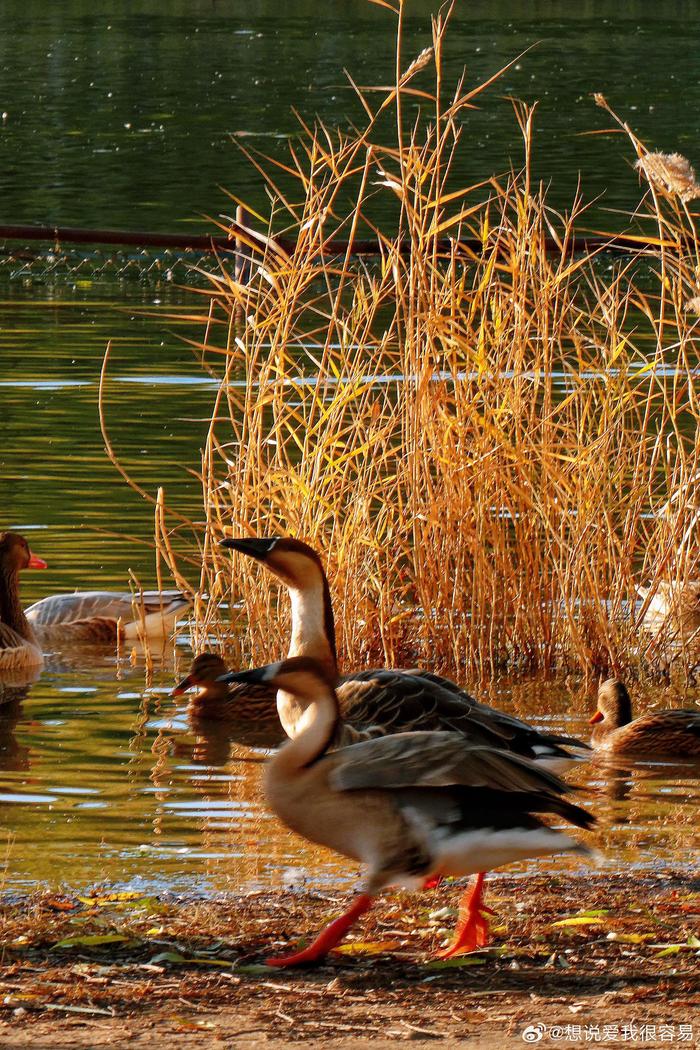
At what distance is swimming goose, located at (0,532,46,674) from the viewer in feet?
33.4

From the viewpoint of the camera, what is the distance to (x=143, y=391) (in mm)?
17172

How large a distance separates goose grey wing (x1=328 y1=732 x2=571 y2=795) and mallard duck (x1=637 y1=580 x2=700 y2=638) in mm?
4075

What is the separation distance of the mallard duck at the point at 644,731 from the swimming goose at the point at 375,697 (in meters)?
1.43

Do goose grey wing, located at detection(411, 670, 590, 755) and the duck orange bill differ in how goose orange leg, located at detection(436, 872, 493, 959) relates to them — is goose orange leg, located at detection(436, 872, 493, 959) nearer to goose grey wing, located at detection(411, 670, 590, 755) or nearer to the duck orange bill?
goose grey wing, located at detection(411, 670, 590, 755)

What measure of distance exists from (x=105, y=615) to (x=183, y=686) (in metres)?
1.20

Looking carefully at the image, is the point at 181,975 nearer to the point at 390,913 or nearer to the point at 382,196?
the point at 390,913

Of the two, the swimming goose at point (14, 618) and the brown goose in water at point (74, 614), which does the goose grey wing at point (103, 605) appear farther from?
the swimming goose at point (14, 618)

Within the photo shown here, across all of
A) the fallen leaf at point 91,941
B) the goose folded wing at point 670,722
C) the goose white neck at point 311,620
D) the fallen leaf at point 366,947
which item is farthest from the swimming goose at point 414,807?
the goose folded wing at point 670,722

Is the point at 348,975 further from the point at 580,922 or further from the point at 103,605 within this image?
the point at 103,605

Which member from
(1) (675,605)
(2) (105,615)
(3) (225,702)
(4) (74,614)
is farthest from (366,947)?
(4) (74,614)

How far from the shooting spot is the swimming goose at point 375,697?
677 centimetres

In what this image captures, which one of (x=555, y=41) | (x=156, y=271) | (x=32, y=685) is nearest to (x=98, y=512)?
(x=32, y=685)

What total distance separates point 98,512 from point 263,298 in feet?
12.8

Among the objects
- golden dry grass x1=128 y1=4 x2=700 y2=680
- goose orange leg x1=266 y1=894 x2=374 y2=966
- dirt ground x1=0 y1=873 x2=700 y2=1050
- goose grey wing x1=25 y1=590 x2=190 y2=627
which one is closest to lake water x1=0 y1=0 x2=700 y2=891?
goose grey wing x1=25 y1=590 x2=190 y2=627
